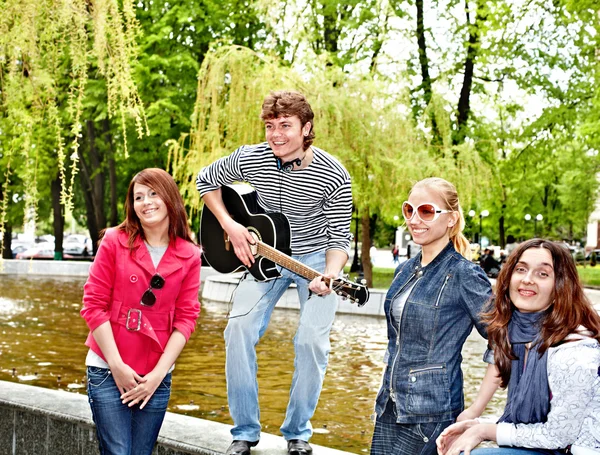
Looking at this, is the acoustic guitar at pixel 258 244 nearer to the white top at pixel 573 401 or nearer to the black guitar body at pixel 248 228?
the black guitar body at pixel 248 228

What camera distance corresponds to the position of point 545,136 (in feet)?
85.7

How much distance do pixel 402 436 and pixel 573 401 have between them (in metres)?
0.80

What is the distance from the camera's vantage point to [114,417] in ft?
12.8

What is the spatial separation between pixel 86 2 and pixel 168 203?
2.59 m

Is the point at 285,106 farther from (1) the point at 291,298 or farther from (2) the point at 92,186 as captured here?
(2) the point at 92,186

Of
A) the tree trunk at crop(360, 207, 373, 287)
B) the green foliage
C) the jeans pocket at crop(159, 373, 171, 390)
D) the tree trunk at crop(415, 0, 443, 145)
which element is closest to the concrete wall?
the jeans pocket at crop(159, 373, 171, 390)

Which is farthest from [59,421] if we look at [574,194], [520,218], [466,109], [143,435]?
[520,218]

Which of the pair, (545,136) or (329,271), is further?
(545,136)

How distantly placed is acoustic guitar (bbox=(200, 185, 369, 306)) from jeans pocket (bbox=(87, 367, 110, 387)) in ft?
3.63

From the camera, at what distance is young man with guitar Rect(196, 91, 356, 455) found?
469 centimetres

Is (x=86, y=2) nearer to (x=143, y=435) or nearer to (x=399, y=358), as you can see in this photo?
(x=143, y=435)

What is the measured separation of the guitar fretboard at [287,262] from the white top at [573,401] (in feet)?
5.66

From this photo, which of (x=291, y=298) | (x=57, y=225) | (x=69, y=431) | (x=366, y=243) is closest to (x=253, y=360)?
(x=69, y=431)

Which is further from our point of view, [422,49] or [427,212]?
[422,49]
